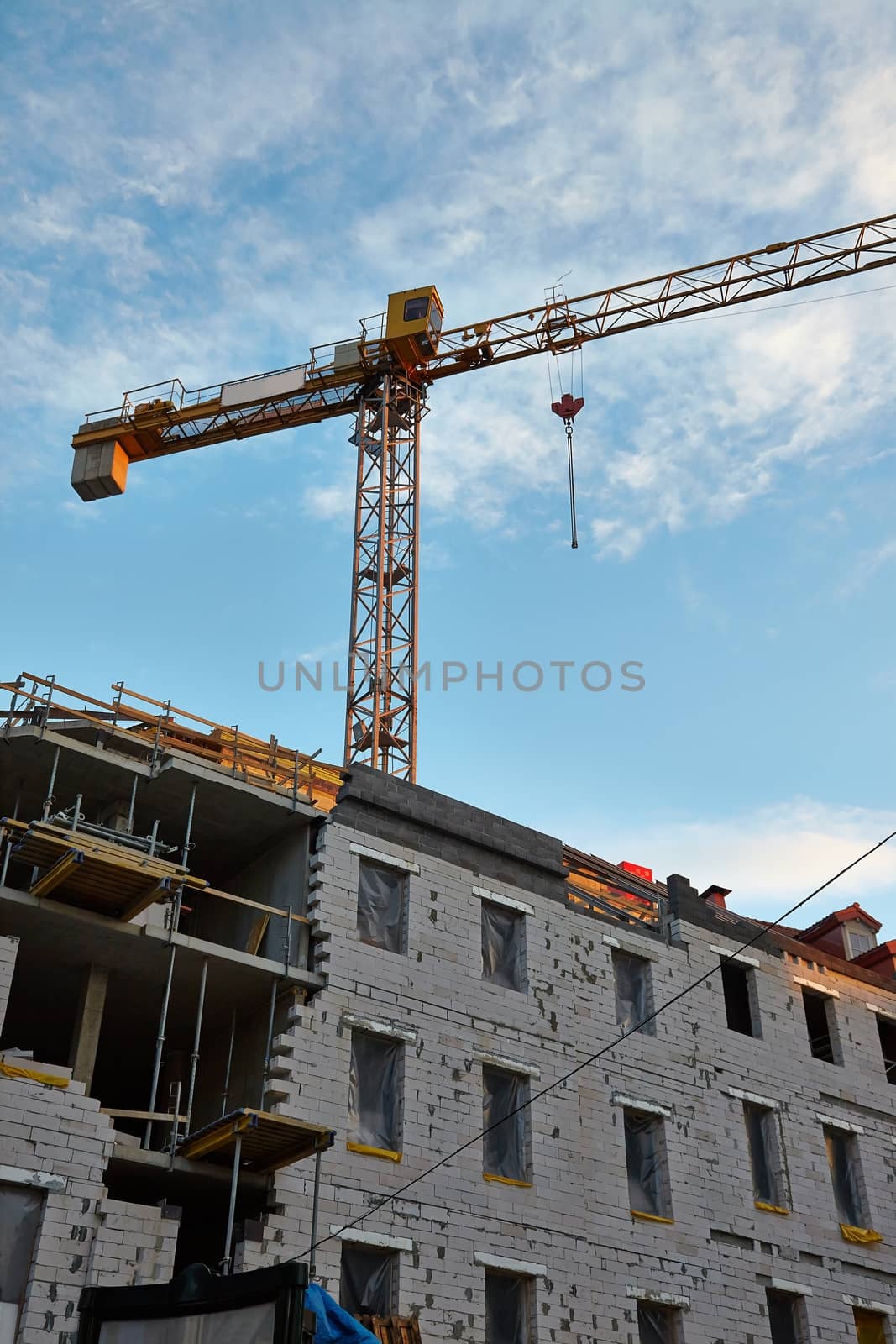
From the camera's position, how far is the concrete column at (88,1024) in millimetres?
23156

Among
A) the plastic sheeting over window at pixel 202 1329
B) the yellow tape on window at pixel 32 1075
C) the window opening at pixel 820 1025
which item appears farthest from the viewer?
the window opening at pixel 820 1025

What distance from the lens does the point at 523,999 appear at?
28.1 meters

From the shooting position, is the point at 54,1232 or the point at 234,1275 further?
the point at 54,1232

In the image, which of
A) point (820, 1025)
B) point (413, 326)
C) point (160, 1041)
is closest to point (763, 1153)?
point (820, 1025)

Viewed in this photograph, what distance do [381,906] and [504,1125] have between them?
186 inches

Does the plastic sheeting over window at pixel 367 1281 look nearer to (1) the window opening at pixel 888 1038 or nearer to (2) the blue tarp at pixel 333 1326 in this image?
(2) the blue tarp at pixel 333 1326

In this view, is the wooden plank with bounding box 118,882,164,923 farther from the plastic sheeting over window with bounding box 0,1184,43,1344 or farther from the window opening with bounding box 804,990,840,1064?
the window opening with bounding box 804,990,840,1064

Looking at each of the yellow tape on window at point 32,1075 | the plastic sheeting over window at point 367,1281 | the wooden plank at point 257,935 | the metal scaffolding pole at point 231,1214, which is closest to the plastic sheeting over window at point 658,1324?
the plastic sheeting over window at point 367,1281

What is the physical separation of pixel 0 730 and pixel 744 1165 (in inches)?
693

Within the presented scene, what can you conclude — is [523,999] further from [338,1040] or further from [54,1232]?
[54,1232]

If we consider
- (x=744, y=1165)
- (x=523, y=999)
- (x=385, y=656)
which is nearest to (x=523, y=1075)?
(x=523, y=999)

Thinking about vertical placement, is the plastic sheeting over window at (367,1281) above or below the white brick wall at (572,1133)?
below

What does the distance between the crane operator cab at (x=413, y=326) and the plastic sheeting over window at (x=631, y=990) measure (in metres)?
25.0

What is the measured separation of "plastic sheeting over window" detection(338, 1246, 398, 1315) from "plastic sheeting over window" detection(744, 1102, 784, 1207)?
9.70 meters
